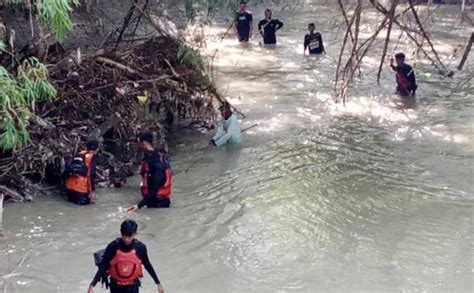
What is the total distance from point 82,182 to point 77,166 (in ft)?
1.08

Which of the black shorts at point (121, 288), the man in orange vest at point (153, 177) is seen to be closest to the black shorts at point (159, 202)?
the man in orange vest at point (153, 177)

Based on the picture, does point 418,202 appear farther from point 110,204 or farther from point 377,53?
point 377,53

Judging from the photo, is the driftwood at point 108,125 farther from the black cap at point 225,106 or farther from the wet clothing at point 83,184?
the black cap at point 225,106

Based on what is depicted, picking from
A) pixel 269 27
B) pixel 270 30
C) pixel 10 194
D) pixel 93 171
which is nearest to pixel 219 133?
pixel 93 171

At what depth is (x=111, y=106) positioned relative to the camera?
11594 millimetres

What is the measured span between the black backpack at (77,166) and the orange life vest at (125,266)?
151 inches

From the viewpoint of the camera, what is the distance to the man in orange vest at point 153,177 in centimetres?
954

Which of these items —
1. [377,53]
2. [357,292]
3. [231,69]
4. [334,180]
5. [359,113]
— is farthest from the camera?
[377,53]

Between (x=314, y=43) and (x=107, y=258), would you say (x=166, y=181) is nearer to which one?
(x=107, y=258)

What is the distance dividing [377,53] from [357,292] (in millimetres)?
15196

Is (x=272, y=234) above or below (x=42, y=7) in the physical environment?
below

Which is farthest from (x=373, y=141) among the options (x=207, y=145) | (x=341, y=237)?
(x=341, y=237)

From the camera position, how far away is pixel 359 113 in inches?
614

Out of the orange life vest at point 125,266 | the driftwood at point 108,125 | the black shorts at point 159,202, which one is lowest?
the black shorts at point 159,202
